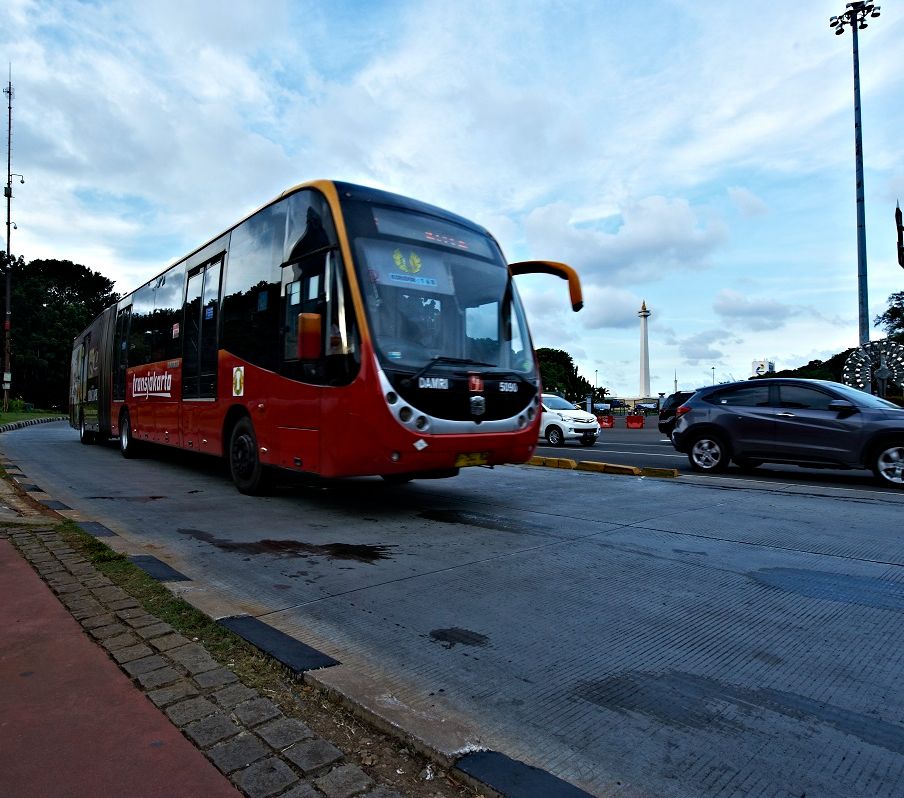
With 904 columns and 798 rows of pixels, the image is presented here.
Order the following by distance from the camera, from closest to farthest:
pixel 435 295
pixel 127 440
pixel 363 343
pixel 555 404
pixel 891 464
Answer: pixel 363 343 → pixel 435 295 → pixel 891 464 → pixel 127 440 → pixel 555 404

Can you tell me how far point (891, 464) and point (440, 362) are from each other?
7.02 metres

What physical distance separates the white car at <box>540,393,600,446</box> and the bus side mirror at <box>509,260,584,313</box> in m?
10.4

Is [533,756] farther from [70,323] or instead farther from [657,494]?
[70,323]

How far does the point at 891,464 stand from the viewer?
30.1 feet

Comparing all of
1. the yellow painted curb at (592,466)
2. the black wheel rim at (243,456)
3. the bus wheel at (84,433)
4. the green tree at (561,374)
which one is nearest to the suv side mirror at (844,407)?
the yellow painted curb at (592,466)

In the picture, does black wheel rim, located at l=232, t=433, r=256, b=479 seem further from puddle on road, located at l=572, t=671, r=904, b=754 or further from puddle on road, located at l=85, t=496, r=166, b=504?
puddle on road, located at l=572, t=671, r=904, b=754

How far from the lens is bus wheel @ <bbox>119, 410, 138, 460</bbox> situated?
520 inches

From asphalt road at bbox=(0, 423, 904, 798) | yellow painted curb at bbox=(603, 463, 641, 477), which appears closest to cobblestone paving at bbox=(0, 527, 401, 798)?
asphalt road at bbox=(0, 423, 904, 798)

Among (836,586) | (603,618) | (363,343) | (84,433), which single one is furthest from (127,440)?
(836,586)

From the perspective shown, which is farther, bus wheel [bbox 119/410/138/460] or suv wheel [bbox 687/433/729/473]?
bus wheel [bbox 119/410/138/460]

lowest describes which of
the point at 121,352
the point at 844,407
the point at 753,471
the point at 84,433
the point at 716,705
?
the point at 716,705

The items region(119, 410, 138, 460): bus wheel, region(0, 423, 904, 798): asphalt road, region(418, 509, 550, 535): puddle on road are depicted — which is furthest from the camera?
region(119, 410, 138, 460): bus wheel

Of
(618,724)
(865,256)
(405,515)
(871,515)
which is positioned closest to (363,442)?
(405,515)

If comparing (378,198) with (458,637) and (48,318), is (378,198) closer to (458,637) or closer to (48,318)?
(458,637)
